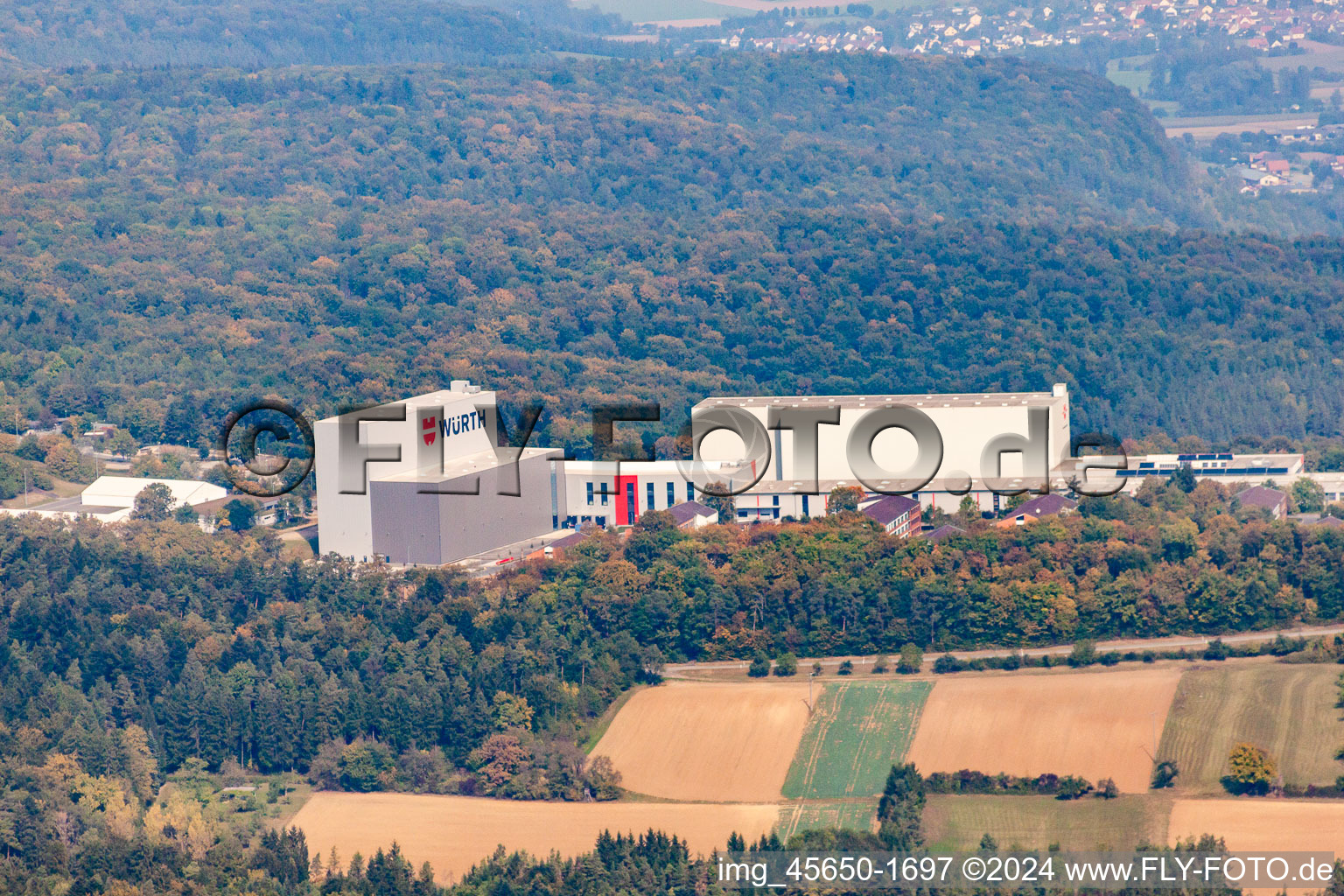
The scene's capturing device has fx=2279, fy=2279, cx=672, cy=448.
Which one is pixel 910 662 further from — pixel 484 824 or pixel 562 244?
pixel 562 244

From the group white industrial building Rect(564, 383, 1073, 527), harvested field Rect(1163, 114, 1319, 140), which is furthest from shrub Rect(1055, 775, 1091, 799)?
harvested field Rect(1163, 114, 1319, 140)

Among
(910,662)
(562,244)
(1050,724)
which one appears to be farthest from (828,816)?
(562,244)

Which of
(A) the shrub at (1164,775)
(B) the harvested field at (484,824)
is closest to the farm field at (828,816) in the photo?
(B) the harvested field at (484,824)

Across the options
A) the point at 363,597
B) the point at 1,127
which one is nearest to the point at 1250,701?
the point at 363,597

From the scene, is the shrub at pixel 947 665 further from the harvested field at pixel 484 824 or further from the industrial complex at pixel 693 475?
the harvested field at pixel 484 824

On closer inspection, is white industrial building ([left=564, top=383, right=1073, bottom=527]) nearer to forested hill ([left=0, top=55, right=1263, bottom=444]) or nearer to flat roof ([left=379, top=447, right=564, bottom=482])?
flat roof ([left=379, top=447, right=564, bottom=482])

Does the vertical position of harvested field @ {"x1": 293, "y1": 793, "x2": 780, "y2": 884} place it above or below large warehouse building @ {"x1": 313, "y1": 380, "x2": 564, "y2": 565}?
below
